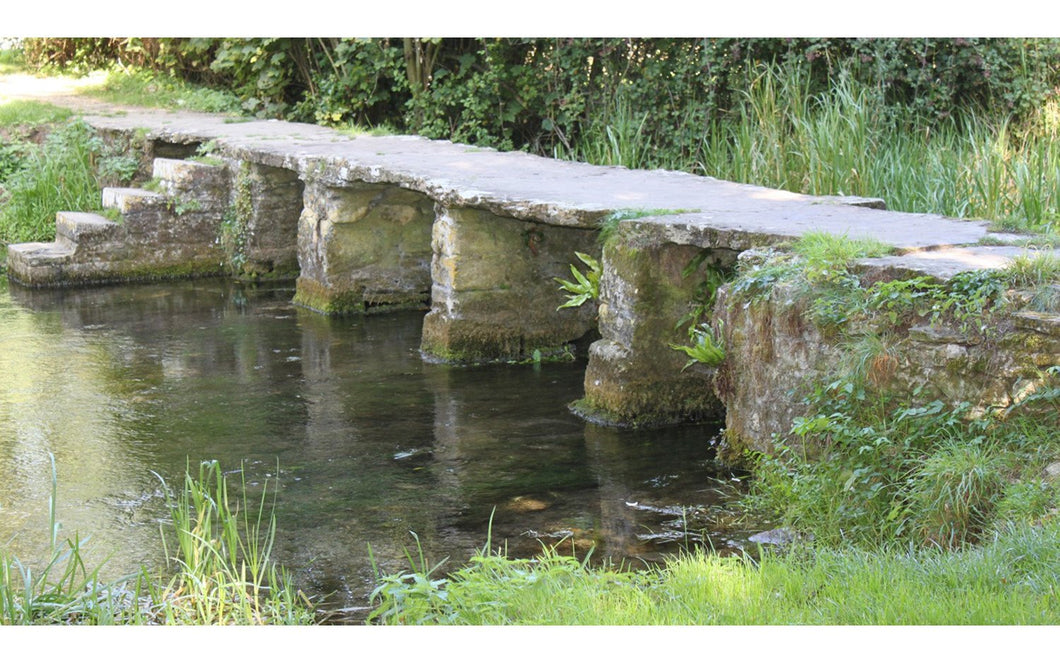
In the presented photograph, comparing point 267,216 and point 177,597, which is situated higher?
point 267,216

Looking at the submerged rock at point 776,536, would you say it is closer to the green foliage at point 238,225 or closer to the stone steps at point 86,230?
the green foliage at point 238,225

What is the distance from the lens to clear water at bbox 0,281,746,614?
16.6 feet

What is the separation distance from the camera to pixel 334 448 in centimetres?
641

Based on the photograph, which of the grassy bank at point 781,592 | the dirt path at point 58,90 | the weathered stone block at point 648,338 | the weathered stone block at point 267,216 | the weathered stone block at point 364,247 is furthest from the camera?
the dirt path at point 58,90

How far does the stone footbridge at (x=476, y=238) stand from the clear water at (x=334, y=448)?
0.33m

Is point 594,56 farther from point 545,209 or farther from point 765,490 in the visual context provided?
point 765,490

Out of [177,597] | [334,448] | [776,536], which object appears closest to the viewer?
[177,597]

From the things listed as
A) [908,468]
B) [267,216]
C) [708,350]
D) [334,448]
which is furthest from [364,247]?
[908,468]

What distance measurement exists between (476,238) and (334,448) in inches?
86.0

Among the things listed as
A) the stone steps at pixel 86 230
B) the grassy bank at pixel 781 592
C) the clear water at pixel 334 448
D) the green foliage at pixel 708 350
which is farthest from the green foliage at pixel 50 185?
the grassy bank at pixel 781 592

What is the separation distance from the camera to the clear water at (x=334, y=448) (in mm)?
5051

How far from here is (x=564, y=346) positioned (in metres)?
8.45

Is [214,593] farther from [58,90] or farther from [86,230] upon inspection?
[58,90]
